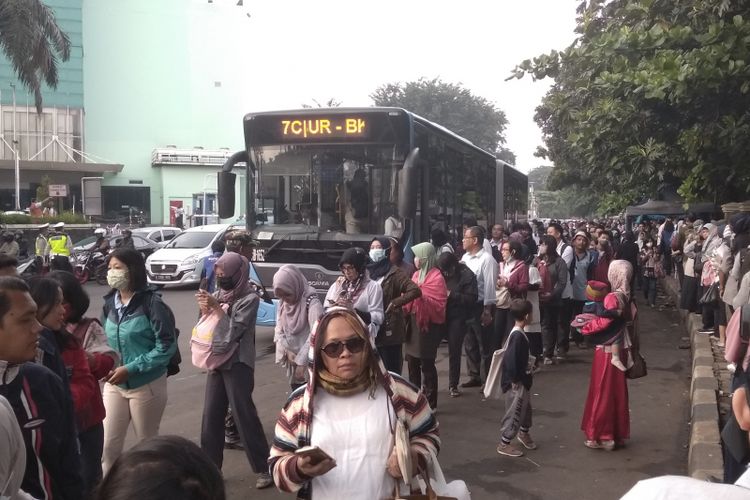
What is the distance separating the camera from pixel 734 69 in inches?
330

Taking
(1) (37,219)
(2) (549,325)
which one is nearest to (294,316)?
(2) (549,325)

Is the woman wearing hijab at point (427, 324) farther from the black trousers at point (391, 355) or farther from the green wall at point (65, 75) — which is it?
the green wall at point (65, 75)

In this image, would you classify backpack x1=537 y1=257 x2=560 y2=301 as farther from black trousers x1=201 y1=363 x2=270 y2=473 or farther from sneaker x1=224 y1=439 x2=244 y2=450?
black trousers x1=201 y1=363 x2=270 y2=473

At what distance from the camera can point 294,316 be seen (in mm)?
5473

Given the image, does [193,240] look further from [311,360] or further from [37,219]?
[311,360]

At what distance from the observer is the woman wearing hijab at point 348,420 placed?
2.76 m

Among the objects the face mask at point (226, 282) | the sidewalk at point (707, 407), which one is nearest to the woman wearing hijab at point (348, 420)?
the sidewalk at point (707, 407)

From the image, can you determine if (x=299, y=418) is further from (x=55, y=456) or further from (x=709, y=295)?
(x=709, y=295)

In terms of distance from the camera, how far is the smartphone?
2604 mm

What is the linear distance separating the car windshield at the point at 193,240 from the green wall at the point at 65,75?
30293 millimetres

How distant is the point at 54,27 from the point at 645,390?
73.6 feet

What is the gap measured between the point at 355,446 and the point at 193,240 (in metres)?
17.5

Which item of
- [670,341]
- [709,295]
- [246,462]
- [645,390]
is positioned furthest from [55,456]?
[670,341]

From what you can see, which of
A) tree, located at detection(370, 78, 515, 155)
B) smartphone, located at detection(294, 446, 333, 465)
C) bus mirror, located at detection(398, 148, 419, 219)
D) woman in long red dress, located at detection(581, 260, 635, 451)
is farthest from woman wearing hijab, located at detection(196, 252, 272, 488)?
tree, located at detection(370, 78, 515, 155)
